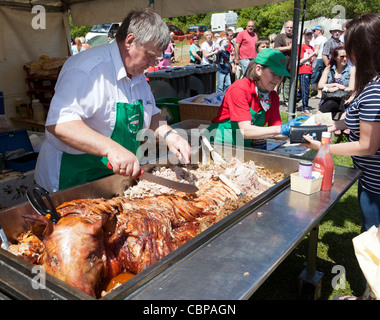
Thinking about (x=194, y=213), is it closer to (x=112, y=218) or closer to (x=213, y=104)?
(x=112, y=218)

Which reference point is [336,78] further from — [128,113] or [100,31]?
[100,31]

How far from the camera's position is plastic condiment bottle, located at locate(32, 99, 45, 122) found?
5820 millimetres

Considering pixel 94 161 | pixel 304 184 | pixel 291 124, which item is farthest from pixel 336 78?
pixel 94 161

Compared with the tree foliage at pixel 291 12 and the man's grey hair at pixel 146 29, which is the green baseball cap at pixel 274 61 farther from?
the tree foliage at pixel 291 12

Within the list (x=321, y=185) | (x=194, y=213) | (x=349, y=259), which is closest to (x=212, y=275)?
(x=194, y=213)

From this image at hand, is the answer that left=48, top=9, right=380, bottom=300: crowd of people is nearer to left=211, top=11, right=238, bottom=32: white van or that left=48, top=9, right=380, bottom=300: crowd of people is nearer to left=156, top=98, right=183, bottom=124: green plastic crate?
left=156, top=98, right=183, bottom=124: green plastic crate

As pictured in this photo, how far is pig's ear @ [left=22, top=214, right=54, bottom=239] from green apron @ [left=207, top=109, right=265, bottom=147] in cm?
220

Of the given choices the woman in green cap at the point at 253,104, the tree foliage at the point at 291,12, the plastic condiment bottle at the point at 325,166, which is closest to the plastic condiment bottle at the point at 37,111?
the woman in green cap at the point at 253,104

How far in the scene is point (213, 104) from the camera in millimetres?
5531

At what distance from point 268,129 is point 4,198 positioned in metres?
2.92

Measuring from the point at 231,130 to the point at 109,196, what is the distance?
5.24 feet

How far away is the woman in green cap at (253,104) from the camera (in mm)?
3127

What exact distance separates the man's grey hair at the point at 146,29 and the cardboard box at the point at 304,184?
131 centimetres

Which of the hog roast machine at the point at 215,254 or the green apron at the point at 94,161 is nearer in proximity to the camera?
the hog roast machine at the point at 215,254
